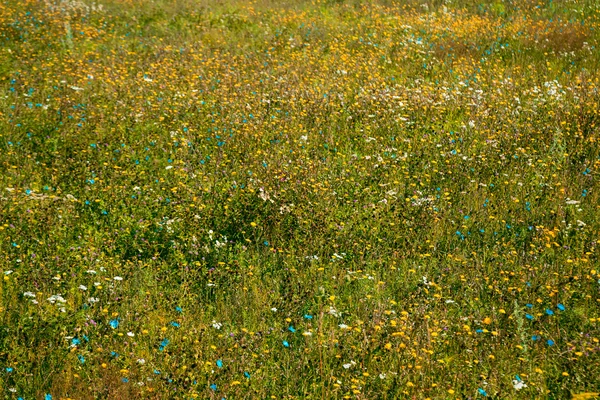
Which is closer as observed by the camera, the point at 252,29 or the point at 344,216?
the point at 344,216

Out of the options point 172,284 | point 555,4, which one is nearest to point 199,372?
point 172,284

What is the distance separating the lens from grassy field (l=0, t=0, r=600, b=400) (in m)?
3.93

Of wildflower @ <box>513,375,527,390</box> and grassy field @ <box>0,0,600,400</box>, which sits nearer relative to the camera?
wildflower @ <box>513,375,527,390</box>

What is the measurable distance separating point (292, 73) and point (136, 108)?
2566 mm

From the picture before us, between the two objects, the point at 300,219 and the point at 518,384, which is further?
the point at 300,219

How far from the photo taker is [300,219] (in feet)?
18.4

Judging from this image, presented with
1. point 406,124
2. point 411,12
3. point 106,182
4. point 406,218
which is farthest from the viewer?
point 411,12

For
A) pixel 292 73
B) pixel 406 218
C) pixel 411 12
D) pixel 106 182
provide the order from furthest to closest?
pixel 411 12
pixel 292 73
pixel 106 182
pixel 406 218

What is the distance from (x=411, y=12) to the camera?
524 inches

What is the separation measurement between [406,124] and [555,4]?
7.41m

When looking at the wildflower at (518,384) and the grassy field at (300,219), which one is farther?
the grassy field at (300,219)

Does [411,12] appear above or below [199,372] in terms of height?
above

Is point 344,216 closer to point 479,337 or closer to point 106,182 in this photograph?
point 479,337

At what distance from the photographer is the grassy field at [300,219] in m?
3.93
